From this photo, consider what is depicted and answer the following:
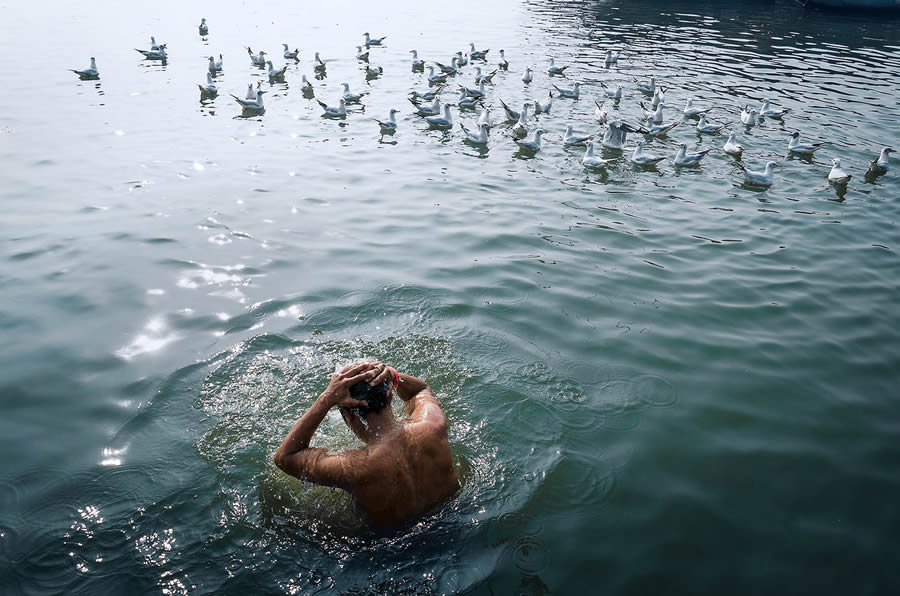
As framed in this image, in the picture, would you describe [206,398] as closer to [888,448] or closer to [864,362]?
[888,448]

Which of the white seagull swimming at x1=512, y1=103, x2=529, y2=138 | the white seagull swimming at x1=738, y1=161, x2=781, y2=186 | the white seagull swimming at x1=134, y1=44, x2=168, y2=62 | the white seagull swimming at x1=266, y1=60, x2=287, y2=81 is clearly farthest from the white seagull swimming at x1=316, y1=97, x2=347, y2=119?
the white seagull swimming at x1=738, y1=161, x2=781, y2=186

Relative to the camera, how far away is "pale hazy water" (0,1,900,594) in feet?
14.5

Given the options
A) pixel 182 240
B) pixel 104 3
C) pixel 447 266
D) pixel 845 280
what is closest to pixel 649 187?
pixel 845 280

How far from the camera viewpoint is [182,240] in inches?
374

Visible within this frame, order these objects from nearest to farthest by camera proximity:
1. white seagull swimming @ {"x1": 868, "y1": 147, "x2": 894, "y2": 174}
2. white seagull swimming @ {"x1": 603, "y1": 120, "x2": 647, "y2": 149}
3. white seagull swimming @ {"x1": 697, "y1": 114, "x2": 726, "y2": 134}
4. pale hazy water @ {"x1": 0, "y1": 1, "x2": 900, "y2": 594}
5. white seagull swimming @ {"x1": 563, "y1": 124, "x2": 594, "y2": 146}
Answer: pale hazy water @ {"x1": 0, "y1": 1, "x2": 900, "y2": 594}
white seagull swimming @ {"x1": 868, "y1": 147, "x2": 894, "y2": 174}
white seagull swimming @ {"x1": 603, "y1": 120, "x2": 647, "y2": 149}
white seagull swimming @ {"x1": 563, "y1": 124, "x2": 594, "y2": 146}
white seagull swimming @ {"x1": 697, "y1": 114, "x2": 726, "y2": 134}

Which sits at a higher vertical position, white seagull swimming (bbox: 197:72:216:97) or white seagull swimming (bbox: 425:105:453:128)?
white seagull swimming (bbox: 197:72:216:97)

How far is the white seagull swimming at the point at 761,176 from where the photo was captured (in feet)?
41.5

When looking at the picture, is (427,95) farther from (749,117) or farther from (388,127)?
(749,117)

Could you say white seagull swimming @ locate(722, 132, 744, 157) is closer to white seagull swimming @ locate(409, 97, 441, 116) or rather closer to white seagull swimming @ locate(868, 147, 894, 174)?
white seagull swimming @ locate(868, 147, 894, 174)

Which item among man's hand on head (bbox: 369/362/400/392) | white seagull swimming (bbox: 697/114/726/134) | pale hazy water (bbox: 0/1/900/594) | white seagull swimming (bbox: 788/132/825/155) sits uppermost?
white seagull swimming (bbox: 697/114/726/134)

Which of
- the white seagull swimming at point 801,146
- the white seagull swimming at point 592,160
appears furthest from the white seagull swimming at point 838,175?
the white seagull swimming at point 592,160

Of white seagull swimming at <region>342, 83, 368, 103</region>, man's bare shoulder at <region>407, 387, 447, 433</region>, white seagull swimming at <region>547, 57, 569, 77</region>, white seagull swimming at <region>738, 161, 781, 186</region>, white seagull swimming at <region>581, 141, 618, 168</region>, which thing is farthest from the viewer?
white seagull swimming at <region>547, 57, 569, 77</region>

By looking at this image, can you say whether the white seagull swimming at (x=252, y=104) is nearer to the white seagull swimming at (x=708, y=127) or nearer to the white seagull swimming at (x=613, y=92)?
the white seagull swimming at (x=613, y=92)

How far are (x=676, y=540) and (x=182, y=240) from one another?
27.5ft
